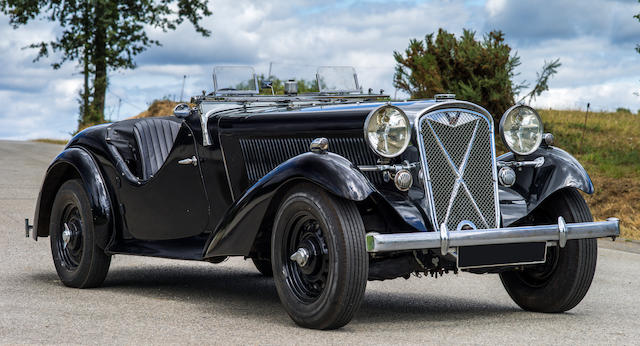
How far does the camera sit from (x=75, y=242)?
7.02 meters

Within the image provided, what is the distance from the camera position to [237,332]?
480 centimetres

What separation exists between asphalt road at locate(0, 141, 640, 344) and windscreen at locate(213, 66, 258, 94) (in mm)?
1680

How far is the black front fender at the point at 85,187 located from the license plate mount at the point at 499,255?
10.5ft

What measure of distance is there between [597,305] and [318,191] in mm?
2746

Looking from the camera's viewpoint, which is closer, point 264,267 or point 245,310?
point 245,310

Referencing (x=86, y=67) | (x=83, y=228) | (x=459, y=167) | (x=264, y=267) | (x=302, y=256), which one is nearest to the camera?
(x=302, y=256)

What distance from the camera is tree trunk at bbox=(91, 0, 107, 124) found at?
28562mm

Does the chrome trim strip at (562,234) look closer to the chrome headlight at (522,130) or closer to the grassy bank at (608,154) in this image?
the chrome headlight at (522,130)

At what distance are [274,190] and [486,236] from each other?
1326 millimetres

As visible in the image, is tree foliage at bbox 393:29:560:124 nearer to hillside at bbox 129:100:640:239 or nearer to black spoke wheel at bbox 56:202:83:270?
hillside at bbox 129:100:640:239

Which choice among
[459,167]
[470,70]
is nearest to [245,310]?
[459,167]

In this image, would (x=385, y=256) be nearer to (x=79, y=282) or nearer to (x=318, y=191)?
(x=318, y=191)

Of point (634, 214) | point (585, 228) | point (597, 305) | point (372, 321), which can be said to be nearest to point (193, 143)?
point (372, 321)

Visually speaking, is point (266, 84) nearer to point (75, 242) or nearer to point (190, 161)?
point (190, 161)
